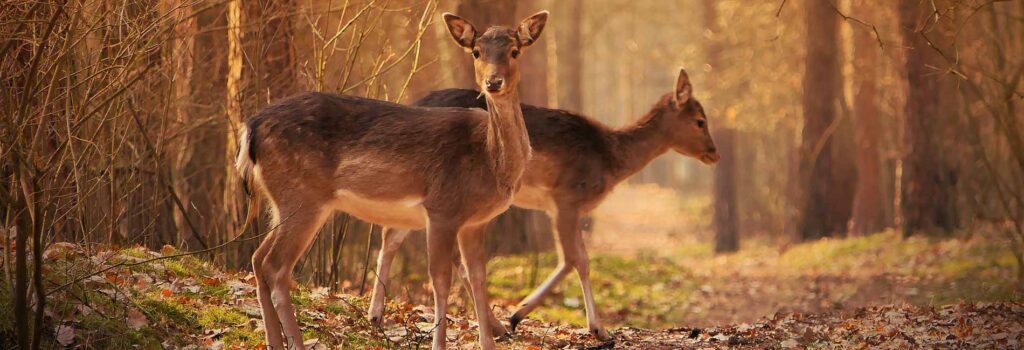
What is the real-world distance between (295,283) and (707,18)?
2180cm

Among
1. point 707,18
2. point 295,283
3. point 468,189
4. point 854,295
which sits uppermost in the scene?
point 707,18

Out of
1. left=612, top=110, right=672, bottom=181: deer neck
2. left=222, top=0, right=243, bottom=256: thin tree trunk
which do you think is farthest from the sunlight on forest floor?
left=222, top=0, right=243, bottom=256: thin tree trunk

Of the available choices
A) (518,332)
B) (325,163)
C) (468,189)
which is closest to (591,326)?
(518,332)

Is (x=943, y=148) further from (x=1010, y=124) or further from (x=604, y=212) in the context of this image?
(x=604, y=212)

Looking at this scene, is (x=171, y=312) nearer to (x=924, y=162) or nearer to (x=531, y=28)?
(x=531, y=28)

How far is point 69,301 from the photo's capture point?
7578 mm

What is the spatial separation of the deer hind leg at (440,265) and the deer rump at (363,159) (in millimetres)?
159

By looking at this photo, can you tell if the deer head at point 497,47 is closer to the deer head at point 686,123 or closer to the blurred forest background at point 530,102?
the blurred forest background at point 530,102

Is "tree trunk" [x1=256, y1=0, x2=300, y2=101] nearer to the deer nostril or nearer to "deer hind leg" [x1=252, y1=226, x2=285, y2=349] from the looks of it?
"deer hind leg" [x1=252, y1=226, x2=285, y2=349]

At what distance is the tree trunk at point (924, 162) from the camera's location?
1969cm

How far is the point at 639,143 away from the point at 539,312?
2.76 m

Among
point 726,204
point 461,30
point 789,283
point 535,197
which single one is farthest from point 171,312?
point 726,204

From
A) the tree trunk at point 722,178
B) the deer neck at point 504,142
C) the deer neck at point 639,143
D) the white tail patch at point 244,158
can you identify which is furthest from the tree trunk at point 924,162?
the white tail patch at point 244,158

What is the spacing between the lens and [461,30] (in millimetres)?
8766
